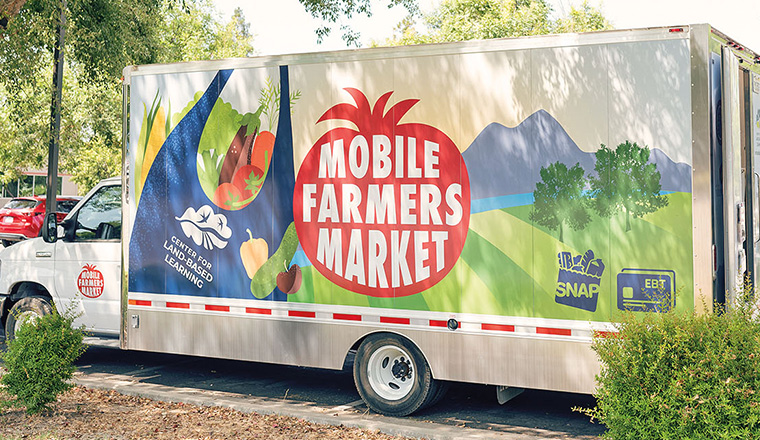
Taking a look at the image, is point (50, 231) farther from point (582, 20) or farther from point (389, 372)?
point (582, 20)

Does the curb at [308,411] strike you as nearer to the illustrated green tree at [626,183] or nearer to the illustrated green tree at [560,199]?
the illustrated green tree at [560,199]

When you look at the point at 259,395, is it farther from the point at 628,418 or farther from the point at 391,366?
the point at 628,418

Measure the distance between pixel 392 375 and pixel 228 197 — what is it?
7.75 feet

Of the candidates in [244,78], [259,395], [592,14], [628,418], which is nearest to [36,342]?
[259,395]

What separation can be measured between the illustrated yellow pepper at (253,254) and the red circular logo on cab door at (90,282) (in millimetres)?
2154

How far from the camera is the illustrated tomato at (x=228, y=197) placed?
7.87 m

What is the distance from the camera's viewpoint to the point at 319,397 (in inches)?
321

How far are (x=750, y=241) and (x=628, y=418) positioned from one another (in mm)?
2743

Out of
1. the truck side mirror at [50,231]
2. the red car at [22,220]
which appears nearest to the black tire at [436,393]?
the truck side mirror at [50,231]

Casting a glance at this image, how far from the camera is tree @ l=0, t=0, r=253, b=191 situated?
13.9 metres

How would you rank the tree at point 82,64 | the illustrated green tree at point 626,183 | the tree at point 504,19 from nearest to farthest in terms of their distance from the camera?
the illustrated green tree at point 626,183
the tree at point 82,64
the tree at point 504,19

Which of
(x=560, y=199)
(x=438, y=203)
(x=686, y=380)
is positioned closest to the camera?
(x=686, y=380)

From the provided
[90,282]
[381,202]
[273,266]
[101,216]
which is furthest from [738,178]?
[90,282]

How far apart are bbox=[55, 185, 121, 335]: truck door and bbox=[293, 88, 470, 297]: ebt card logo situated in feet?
8.58
